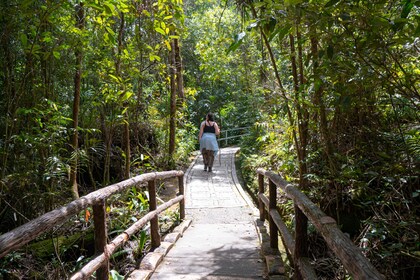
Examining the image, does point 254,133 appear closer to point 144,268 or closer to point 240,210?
point 240,210

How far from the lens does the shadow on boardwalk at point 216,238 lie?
4.21 meters

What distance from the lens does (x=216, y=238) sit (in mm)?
5695

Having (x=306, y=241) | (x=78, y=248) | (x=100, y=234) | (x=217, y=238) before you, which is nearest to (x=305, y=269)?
(x=306, y=241)

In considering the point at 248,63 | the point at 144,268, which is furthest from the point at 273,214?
the point at 248,63

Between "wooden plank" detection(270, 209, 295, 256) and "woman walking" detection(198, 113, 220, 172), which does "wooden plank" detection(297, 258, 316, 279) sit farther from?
"woman walking" detection(198, 113, 220, 172)

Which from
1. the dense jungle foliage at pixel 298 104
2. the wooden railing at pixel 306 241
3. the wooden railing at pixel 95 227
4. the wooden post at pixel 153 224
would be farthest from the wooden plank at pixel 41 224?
the wooden railing at pixel 306 241

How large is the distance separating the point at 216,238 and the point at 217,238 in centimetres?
2

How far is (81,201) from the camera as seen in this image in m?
2.79

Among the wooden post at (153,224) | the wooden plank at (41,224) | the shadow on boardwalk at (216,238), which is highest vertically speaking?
the wooden plank at (41,224)

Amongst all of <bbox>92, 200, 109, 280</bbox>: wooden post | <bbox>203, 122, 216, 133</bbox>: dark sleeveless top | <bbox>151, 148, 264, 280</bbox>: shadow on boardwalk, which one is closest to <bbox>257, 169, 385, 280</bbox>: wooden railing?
<bbox>151, 148, 264, 280</bbox>: shadow on boardwalk

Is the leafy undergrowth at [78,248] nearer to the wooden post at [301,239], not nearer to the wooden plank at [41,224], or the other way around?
the wooden plank at [41,224]

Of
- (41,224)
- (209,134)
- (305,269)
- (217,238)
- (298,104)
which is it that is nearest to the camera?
(41,224)

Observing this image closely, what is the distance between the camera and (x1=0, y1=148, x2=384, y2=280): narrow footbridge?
7.14 ft

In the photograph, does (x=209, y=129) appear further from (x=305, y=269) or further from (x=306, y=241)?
(x=305, y=269)
